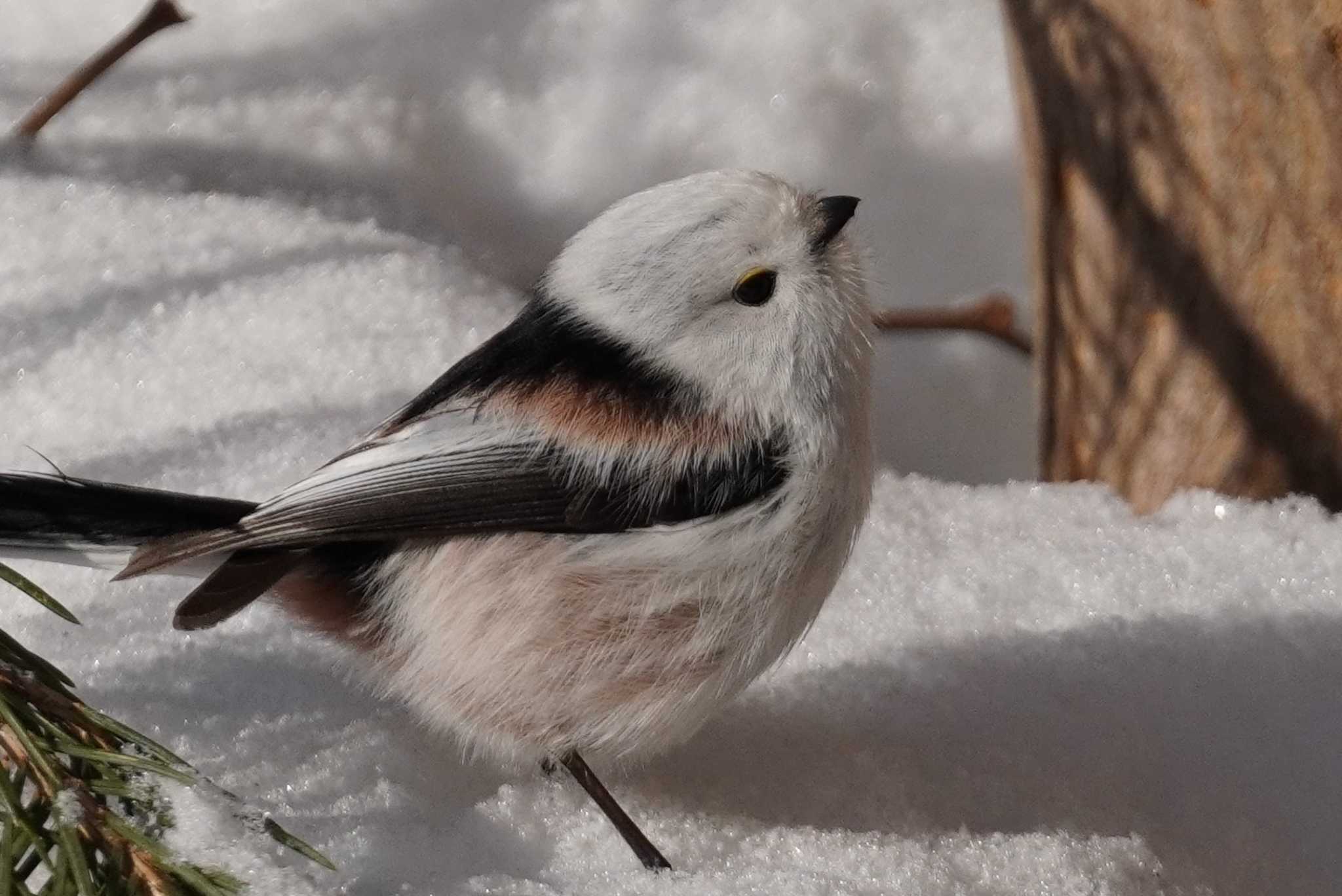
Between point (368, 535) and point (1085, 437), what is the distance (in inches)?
56.0

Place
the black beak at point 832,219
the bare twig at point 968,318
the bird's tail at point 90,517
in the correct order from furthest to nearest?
the bare twig at point 968,318
the black beak at point 832,219
the bird's tail at point 90,517

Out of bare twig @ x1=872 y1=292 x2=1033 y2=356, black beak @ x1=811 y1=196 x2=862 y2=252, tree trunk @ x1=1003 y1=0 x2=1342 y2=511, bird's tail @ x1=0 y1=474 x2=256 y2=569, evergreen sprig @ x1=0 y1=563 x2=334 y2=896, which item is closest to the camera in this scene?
evergreen sprig @ x1=0 y1=563 x2=334 y2=896

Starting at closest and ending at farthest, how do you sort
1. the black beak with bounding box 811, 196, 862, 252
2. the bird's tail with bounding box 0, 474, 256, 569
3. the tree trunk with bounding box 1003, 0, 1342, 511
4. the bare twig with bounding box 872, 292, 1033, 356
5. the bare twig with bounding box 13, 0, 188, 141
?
1. the bird's tail with bounding box 0, 474, 256, 569
2. the black beak with bounding box 811, 196, 862, 252
3. the tree trunk with bounding box 1003, 0, 1342, 511
4. the bare twig with bounding box 13, 0, 188, 141
5. the bare twig with bounding box 872, 292, 1033, 356

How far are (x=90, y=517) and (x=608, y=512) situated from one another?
0.55m

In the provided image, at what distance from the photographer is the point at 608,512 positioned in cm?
141

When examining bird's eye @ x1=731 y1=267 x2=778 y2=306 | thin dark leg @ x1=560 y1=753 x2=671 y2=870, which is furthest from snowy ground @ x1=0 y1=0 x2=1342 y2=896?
bird's eye @ x1=731 y1=267 x2=778 y2=306

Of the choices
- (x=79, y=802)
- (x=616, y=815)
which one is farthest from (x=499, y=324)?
(x=79, y=802)

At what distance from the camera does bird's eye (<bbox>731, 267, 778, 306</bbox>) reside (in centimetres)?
147

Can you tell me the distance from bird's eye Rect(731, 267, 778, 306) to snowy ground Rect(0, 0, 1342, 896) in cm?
57

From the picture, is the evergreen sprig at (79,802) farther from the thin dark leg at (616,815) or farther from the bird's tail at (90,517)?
the thin dark leg at (616,815)

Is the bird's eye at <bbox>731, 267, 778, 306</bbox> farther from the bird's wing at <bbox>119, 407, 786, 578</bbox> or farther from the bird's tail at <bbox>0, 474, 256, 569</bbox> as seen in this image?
the bird's tail at <bbox>0, 474, 256, 569</bbox>

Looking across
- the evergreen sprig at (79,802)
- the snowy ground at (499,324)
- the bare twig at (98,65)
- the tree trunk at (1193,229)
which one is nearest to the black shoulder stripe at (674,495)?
the snowy ground at (499,324)

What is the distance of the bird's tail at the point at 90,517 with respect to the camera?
4.53ft

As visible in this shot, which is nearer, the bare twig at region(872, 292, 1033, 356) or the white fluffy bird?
the white fluffy bird
